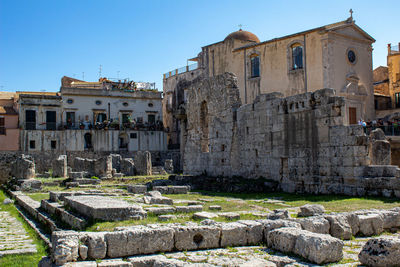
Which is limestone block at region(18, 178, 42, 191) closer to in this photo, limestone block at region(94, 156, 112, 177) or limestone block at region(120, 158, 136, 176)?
limestone block at region(94, 156, 112, 177)

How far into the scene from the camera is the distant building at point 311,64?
1208 inches

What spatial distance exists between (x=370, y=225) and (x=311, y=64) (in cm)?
2442

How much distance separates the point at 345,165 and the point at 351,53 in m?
20.8

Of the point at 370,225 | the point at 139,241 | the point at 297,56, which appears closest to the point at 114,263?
the point at 139,241

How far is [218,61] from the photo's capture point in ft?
126

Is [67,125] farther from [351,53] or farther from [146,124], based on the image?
[351,53]

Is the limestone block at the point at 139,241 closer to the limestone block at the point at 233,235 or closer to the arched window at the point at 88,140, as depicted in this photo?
the limestone block at the point at 233,235

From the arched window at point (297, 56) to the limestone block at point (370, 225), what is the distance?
2488 centimetres

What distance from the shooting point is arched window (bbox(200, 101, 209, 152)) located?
2319 centimetres

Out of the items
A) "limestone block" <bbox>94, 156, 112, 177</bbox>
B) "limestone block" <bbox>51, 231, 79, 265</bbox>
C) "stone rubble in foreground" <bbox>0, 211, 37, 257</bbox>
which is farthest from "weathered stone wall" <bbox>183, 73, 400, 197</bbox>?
"limestone block" <bbox>51, 231, 79, 265</bbox>

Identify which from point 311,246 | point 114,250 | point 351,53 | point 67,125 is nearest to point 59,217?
point 114,250

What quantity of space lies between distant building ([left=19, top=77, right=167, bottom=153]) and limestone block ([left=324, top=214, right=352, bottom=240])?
36628 mm

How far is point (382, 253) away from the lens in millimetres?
5910

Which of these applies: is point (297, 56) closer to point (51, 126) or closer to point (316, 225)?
point (51, 126)
